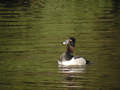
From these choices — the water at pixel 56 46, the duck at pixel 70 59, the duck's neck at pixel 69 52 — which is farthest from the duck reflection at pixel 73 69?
the duck's neck at pixel 69 52

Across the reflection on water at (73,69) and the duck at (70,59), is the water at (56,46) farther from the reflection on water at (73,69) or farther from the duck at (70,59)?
the duck at (70,59)

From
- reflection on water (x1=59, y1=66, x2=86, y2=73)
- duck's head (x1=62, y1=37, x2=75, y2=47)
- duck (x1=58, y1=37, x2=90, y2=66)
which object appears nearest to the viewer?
reflection on water (x1=59, y1=66, x2=86, y2=73)

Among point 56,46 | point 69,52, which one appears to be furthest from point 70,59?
point 56,46

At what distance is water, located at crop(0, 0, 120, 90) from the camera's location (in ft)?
59.0

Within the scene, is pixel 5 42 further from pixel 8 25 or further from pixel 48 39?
pixel 8 25

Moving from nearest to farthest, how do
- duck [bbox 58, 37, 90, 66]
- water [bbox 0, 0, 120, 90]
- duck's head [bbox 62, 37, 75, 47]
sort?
1. water [bbox 0, 0, 120, 90]
2. duck [bbox 58, 37, 90, 66]
3. duck's head [bbox 62, 37, 75, 47]

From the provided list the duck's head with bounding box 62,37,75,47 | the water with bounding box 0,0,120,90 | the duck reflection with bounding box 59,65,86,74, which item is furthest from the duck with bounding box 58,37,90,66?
the water with bounding box 0,0,120,90

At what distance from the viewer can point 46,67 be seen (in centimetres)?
2005

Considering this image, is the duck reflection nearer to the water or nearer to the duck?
the water

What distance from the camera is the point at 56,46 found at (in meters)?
24.2

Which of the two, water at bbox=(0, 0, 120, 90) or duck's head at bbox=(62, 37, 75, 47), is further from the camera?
duck's head at bbox=(62, 37, 75, 47)

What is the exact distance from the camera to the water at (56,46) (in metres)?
18.0

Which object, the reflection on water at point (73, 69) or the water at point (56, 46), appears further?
the reflection on water at point (73, 69)

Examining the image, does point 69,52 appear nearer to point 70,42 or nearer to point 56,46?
point 70,42
